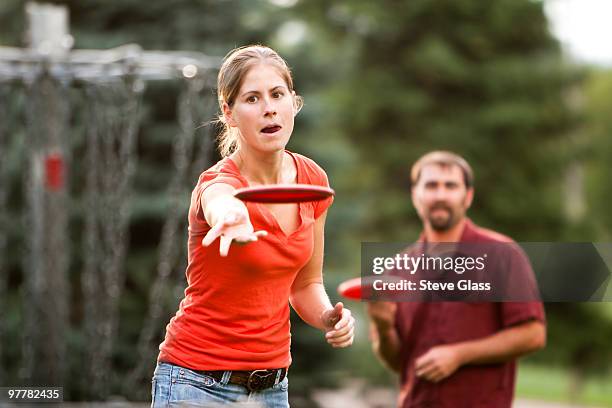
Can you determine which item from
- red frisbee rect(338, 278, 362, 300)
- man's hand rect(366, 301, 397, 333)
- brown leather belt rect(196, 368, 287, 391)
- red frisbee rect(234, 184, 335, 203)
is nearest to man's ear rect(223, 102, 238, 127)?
red frisbee rect(234, 184, 335, 203)

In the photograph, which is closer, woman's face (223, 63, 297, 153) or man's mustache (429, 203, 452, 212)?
woman's face (223, 63, 297, 153)

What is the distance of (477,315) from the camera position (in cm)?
427

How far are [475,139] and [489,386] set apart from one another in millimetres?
14795

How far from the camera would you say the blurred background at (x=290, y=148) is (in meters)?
8.27

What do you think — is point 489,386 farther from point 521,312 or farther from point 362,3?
point 362,3

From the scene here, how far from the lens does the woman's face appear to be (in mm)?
2709

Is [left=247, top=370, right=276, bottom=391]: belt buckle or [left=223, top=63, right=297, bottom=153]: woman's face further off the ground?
[left=223, top=63, right=297, bottom=153]: woman's face

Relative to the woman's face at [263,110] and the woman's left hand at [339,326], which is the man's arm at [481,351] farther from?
the woman's face at [263,110]

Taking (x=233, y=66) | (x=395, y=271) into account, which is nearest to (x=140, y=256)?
(x=395, y=271)

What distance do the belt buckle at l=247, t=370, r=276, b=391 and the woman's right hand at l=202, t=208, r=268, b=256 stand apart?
0.59 m

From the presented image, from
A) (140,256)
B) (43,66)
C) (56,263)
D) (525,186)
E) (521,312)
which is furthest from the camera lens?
(525,186)

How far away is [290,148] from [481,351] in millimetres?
8344

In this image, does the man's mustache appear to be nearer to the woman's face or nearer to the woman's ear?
the woman's ear

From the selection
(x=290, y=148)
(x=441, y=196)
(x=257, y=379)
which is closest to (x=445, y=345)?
(x=441, y=196)
